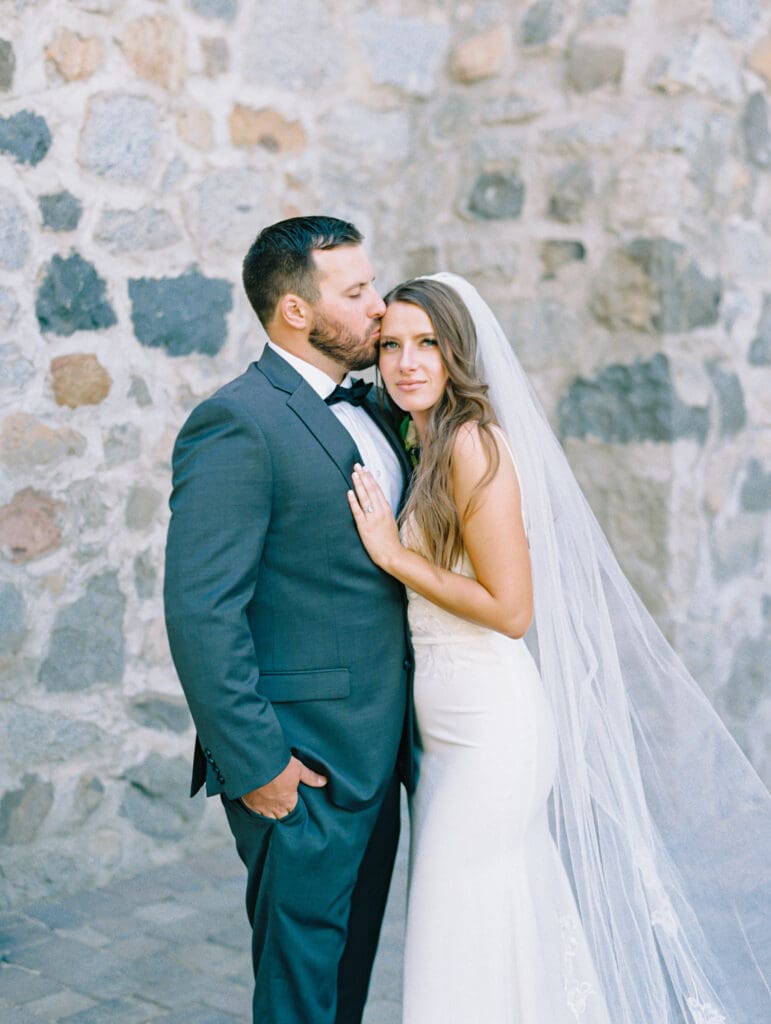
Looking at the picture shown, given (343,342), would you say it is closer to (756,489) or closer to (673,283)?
(673,283)

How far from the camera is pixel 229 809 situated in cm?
228

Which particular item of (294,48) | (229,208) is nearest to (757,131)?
(294,48)

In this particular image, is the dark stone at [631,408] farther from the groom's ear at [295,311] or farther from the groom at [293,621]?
the groom's ear at [295,311]

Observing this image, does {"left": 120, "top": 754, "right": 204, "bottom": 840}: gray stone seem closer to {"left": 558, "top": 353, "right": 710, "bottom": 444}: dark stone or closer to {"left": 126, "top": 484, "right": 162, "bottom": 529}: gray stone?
{"left": 126, "top": 484, "right": 162, "bottom": 529}: gray stone

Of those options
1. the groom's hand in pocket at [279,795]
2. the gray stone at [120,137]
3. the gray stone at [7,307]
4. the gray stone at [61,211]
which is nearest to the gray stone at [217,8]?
the gray stone at [120,137]

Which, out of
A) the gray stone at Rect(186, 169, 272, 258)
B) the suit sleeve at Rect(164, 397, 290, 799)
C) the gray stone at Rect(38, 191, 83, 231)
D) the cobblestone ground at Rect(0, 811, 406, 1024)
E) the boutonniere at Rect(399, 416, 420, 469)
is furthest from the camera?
the gray stone at Rect(186, 169, 272, 258)

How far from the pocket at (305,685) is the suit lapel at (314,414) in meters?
0.36

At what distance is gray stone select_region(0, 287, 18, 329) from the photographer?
3334mm

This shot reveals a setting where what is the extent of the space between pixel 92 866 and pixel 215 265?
1.89 meters

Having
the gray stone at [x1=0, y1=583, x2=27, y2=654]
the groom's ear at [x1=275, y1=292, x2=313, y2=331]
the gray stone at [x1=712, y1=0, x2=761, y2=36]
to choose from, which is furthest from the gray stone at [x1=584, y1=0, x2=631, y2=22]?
the gray stone at [x1=0, y1=583, x2=27, y2=654]

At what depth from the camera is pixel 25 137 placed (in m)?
3.34

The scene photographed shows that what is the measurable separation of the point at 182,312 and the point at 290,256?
1.47 meters

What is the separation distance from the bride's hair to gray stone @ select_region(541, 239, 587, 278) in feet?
5.86

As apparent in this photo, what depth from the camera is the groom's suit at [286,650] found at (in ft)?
6.88
